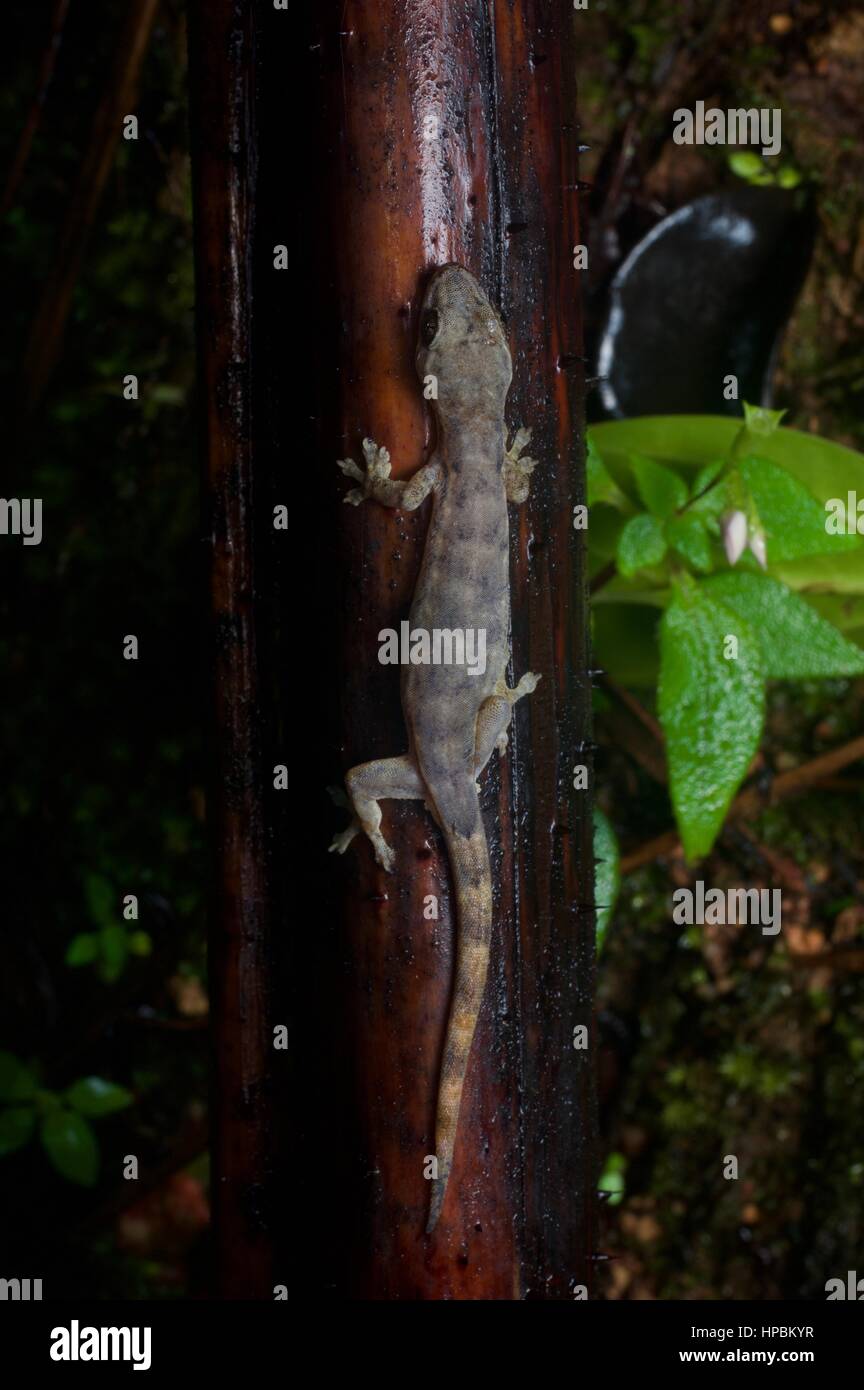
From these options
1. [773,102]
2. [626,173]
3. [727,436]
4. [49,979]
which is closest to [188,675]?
[49,979]

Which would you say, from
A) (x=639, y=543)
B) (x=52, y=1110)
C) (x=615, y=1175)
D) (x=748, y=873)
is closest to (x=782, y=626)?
(x=639, y=543)

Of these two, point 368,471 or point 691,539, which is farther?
point 691,539

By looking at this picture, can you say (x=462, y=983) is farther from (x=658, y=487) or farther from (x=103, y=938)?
(x=103, y=938)

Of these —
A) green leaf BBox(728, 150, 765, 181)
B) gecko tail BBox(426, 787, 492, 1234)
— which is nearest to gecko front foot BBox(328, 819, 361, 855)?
gecko tail BBox(426, 787, 492, 1234)

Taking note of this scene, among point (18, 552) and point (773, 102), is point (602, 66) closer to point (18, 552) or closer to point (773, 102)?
point (773, 102)

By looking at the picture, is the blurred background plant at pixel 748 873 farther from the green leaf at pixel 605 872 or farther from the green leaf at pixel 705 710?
the green leaf at pixel 705 710

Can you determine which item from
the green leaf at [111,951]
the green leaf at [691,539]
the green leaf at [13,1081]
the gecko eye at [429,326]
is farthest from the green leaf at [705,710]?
the green leaf at [13,1081]
